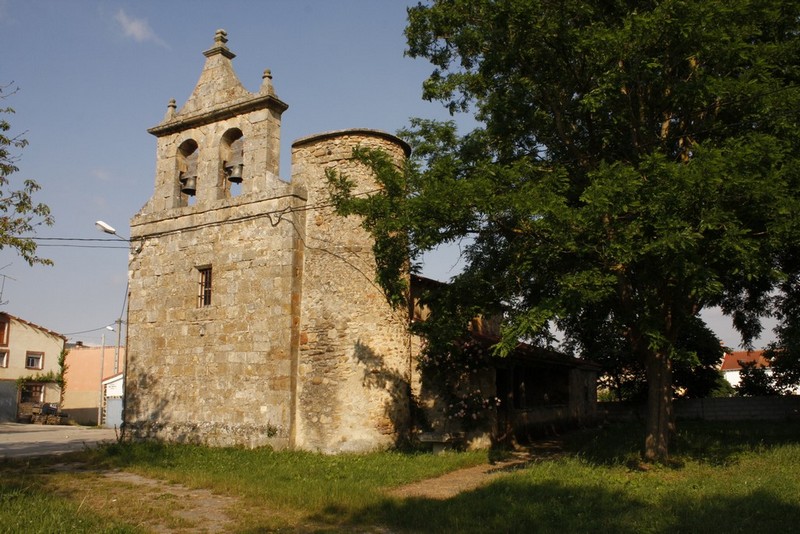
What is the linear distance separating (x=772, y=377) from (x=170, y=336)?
24.2m

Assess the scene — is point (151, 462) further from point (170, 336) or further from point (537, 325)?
point (537, 325)

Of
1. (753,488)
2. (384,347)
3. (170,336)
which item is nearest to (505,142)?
(384,347)

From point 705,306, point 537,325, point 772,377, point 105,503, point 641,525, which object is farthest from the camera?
point 772,377

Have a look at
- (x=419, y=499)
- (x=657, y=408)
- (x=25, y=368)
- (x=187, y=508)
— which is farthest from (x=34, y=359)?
(x=657, y=408)

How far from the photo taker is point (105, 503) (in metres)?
9.13

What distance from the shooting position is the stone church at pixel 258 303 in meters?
13.9

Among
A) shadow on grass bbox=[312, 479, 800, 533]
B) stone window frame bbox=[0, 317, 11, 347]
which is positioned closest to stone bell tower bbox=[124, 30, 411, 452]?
shadow on grass bbox=[312, 479, 800, 533]

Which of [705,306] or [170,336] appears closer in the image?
[705,306]

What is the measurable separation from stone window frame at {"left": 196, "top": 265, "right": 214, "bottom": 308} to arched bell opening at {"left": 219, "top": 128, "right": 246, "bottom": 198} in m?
1.87

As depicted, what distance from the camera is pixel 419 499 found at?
30.7 ft

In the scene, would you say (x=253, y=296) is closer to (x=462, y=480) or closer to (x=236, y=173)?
(x=236, y=173)

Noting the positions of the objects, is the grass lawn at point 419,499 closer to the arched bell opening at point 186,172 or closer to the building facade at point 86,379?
the arched bell opening at point 186,172

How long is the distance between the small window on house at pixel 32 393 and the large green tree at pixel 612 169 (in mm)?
31237

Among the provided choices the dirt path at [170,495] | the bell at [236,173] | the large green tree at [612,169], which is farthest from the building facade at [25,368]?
the large green tree at [612,169]
